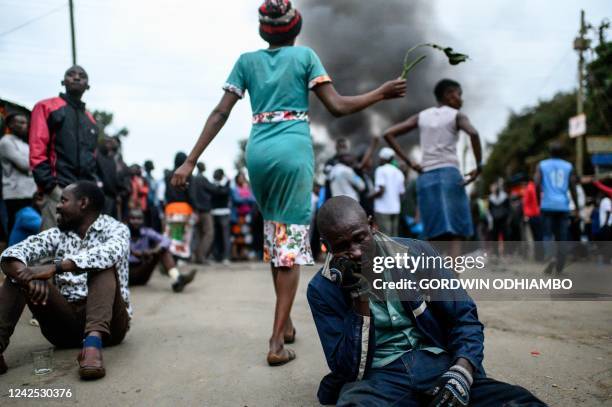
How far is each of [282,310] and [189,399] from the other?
75cm

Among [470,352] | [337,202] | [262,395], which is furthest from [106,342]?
[470,352]

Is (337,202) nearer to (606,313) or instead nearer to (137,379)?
(137,379)

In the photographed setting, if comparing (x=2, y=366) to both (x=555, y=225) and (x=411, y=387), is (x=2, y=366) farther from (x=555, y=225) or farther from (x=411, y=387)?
(x=555, y=225)

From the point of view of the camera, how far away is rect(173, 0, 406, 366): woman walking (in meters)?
3.07

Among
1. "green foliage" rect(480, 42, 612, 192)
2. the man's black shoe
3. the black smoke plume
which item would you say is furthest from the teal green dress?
"green foliage" rect(480, 42, 612, 192)

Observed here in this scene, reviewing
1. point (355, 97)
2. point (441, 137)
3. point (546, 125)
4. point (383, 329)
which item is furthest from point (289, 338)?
point (546, 125)

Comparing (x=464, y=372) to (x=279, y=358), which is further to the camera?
(x=279, y=358)

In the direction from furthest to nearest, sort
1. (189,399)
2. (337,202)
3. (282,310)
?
(282,310) < (189,399) < (337,202)

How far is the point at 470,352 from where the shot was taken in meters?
1.95

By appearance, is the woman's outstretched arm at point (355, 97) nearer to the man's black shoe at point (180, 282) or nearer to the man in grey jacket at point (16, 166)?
the man in grey jacket at point (16, 166)

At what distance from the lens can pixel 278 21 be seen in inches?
125

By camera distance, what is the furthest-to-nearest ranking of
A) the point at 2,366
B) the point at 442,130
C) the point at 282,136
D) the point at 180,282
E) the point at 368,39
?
the point at 368,39 < the point at 180,282 < the point at 442,130 < the point at 282,136 < the point at 2,366

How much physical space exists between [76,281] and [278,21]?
194cm

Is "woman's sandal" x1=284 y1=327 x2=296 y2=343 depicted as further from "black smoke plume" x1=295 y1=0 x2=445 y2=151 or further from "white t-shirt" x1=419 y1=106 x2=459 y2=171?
"black smoke plume" x1=295 y1=0 x2=445 y2=151
